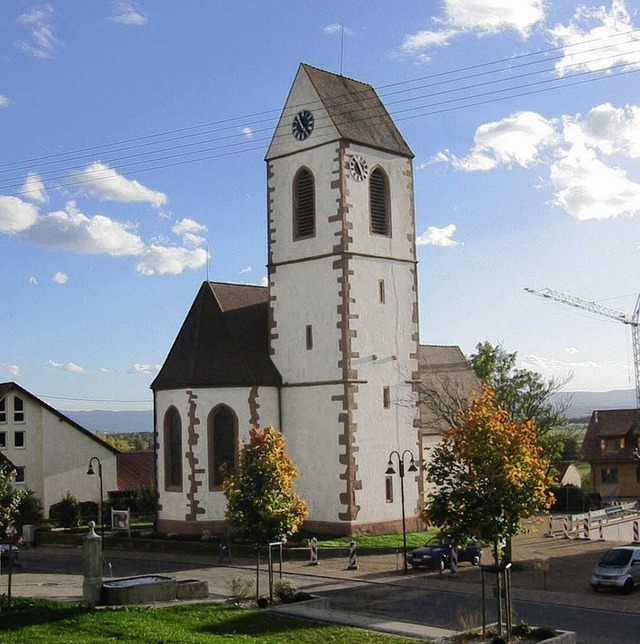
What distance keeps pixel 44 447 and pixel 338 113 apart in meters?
26.7

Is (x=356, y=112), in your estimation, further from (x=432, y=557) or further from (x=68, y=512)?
(x=68, y=512)

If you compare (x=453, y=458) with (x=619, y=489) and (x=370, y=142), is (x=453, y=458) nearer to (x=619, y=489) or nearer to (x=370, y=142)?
(x=370, y=142)

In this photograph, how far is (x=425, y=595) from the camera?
89.9 feet

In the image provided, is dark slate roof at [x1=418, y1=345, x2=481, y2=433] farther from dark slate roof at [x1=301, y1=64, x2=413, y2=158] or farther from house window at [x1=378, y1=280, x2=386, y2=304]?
dark slate roof at [x1=301, y1=64, x2=413, y2=158]


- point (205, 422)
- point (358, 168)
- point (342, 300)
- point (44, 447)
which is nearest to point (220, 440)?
point (205, 422)

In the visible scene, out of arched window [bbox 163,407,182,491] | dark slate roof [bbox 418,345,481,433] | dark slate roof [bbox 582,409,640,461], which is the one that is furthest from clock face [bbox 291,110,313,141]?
dark slate roof [bbox 582,409,640,461]

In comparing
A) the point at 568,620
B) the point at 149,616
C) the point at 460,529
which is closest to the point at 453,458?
the point at 460,529

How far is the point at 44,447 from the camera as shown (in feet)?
Answer: 179

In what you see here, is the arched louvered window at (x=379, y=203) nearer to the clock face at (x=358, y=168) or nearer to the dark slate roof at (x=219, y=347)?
the clock face at (x=358, y=168)

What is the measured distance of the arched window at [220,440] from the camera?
1566 inches

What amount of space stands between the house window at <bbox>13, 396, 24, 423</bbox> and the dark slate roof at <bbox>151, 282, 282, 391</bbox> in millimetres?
16233

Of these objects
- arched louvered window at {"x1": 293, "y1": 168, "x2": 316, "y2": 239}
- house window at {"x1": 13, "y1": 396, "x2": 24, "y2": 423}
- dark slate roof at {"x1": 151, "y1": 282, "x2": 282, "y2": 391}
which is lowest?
house window at {"x1": 13, "y1": 396, "x2": 24, "y2": 423}

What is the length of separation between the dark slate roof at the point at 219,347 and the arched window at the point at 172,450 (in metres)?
1.44

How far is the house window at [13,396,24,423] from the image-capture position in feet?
178
